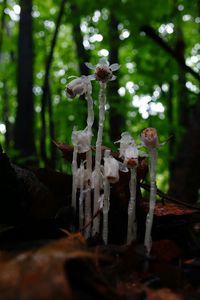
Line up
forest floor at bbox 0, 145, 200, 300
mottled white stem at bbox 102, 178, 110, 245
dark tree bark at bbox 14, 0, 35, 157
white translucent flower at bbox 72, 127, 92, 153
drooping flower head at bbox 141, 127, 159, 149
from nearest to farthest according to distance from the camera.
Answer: forest floor at bbox 0, 145, 200, 300 → drooping flower head at bbox 141, 127, 159, 149 → mottled white stem at bbox 102, 178, 110, 245 → white translucent flower at bbox 72, 127, 92, 153 → dark tree bark at bbox 14, 0, 35, 157

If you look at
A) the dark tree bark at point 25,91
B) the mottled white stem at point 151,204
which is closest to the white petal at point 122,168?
the mottled white stem at point 151,204

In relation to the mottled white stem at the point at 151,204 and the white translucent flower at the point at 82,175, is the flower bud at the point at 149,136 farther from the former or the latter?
the white translucent flower at the point at 82,175

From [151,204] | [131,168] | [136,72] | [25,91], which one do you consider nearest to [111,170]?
[131,168]

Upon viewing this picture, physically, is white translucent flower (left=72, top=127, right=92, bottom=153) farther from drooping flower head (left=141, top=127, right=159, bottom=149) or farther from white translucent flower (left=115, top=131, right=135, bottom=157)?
drooping flower head (left=141, top=127, right=159, bottom=149)

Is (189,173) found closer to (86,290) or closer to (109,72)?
(109,72)

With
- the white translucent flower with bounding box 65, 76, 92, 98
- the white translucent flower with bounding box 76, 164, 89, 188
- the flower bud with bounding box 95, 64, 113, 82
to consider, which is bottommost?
the white translucent flower with bounding box 76, 164, 89, 188

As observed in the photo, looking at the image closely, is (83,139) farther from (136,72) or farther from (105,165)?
(136,72)

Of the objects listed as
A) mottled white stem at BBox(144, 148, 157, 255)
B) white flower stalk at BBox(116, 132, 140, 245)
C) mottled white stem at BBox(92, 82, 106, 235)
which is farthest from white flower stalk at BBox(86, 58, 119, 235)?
mottled white stem at BBox(144, 148, 157, 255)
